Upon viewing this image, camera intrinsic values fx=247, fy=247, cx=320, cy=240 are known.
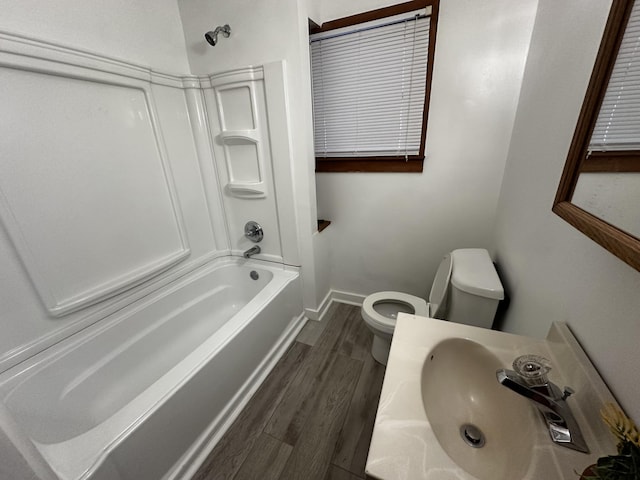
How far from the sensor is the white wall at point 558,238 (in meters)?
0.50

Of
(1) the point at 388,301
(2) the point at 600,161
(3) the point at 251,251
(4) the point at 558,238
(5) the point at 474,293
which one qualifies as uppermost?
(2) the point at 600,161

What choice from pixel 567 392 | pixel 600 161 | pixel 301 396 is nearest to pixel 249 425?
pixel 301 396

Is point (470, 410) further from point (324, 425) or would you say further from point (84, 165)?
point (84, 165)

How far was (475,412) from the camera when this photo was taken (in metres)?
0.72

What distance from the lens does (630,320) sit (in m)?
0.48

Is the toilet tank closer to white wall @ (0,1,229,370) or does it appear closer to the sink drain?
the sink drain

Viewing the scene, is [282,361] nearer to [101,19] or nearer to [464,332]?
[464,332]

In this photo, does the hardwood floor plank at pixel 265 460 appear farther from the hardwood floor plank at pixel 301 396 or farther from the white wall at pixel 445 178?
the white wall at pixel 445 178

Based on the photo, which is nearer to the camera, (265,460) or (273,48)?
(265,460)

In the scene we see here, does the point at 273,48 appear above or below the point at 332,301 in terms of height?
above

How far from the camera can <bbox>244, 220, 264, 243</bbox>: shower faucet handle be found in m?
1.93

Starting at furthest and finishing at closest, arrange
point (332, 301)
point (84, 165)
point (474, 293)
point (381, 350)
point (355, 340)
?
1. point (332, 301)
2. point (355, 340)
3. point (381, 350)
4. point (84, 165)
5. point (474, 293)

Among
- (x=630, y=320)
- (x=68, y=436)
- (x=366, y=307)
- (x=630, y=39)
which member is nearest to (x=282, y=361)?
(x=366, y=307)

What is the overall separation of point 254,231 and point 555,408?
5.85 ft
